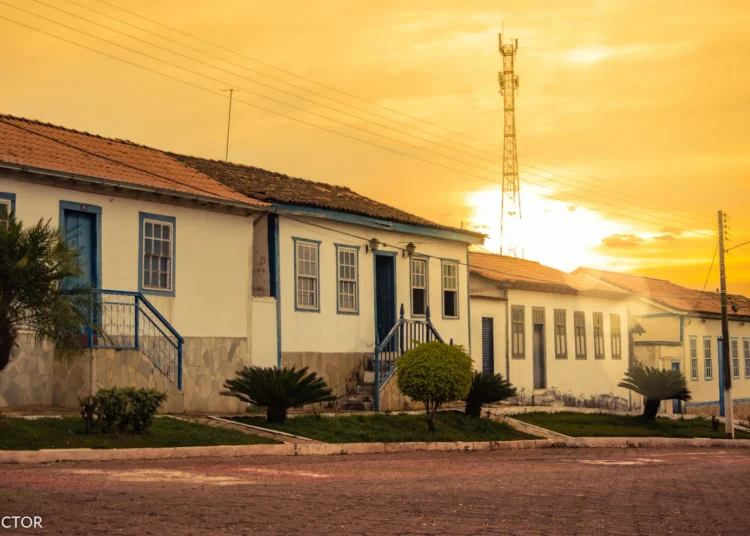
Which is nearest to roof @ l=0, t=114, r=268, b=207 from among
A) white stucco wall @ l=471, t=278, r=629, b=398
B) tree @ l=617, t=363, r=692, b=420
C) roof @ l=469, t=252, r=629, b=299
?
white stucco wall @ l=471, t=278, r=629, b=398

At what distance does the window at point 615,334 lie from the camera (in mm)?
42531

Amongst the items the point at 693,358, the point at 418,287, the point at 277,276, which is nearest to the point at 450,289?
the point at 418,287

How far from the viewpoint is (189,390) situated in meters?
22.0

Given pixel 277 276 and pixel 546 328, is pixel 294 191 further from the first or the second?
pixel 546 328

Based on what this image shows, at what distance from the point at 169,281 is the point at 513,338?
15385mm

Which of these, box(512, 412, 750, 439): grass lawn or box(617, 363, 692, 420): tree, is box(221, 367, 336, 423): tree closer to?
box(512, 412, 750, 439): grass lawn

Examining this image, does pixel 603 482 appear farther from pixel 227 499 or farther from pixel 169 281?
pixel 169 281

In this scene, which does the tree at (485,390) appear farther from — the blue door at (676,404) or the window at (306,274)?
the blue door at (676,404)

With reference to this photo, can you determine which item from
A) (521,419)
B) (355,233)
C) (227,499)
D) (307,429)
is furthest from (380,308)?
(227,499)

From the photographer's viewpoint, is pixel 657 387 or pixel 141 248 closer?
pixel 141 248

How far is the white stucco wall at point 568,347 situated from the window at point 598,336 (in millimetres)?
241

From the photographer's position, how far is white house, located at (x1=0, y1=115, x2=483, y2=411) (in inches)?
786

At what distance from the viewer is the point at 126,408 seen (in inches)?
651

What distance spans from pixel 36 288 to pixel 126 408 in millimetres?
2428
